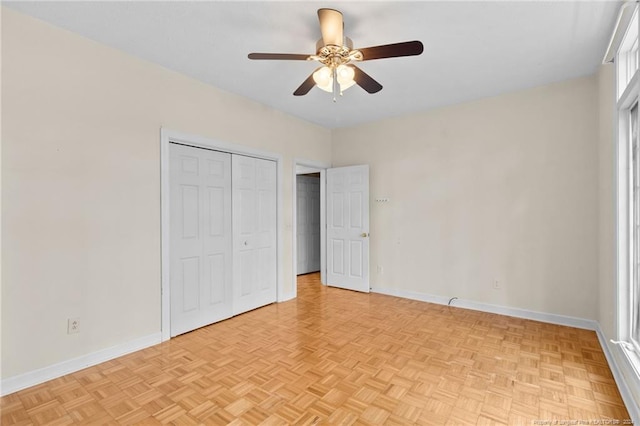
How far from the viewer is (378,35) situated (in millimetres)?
2471

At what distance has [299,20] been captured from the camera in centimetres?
229

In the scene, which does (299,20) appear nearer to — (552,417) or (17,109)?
(17,109)

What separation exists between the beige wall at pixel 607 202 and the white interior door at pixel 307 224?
15.3 feet

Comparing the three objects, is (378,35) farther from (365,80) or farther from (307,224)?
(307,224)

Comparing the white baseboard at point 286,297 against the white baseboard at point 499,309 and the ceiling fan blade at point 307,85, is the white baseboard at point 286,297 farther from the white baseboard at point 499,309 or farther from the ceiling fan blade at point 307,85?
the ceiling fan blade at point 307,85

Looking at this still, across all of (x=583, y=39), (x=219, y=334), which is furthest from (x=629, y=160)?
(x=219, y=334)

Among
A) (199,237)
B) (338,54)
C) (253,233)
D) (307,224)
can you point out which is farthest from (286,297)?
(338,54)

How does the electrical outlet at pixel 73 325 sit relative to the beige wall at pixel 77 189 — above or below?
below

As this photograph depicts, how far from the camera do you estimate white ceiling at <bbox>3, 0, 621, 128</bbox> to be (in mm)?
2174

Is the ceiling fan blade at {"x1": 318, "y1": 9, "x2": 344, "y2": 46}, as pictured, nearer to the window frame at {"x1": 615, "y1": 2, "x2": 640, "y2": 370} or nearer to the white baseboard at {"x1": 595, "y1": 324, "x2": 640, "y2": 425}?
the window frame at {"x1": 615, "y1": 2, "x2": 640, "y2": 370}

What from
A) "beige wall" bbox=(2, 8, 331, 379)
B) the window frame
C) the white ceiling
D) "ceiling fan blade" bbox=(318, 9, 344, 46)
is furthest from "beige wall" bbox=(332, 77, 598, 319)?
"beige wall" bbox=(2, 8, 331, 379)

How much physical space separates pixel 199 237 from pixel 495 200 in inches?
143

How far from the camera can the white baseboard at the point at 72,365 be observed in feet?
7.22

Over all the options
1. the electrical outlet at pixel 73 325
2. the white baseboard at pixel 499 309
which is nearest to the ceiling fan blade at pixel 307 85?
the electrical outlet at pixel 73 325
